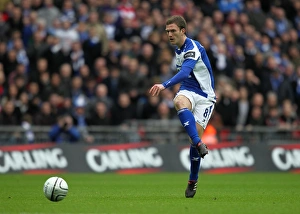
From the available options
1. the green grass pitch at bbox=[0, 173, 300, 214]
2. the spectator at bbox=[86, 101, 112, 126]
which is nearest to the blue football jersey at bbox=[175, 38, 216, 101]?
the green grass pitch at bbox=[0, 173, 300, 214]

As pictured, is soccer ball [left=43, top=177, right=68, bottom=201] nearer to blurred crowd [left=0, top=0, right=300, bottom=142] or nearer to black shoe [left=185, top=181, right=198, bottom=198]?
black shoe [left=185, top=181, right=198, bottom=198]

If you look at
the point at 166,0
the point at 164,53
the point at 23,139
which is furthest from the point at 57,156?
the point at 166,0

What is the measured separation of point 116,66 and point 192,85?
33.9 ft

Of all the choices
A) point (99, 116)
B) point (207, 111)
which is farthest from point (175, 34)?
point (99, 116)

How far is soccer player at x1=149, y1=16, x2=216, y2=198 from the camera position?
1183cm

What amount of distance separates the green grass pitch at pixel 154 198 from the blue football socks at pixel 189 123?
971 millimetres

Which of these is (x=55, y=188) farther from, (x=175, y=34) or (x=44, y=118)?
(x=44, y=118)

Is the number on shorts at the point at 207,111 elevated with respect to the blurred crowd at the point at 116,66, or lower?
elevated

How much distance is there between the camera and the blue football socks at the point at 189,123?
11.5 meters

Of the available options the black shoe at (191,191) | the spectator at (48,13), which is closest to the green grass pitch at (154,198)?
the black shoe at (191,191)

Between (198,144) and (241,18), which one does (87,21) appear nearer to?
(241,18)

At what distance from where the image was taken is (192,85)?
40.1ft

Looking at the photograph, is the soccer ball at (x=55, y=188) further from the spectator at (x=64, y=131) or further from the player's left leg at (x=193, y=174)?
the spectator at (x=64, y=131)

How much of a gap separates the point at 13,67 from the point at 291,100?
855 centimetres
